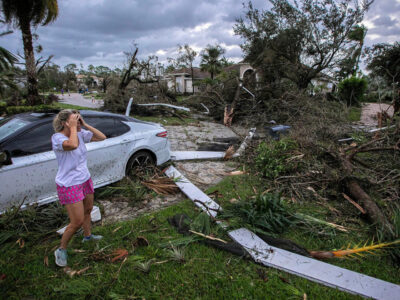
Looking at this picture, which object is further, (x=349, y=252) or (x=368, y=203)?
(x=368, y=203)

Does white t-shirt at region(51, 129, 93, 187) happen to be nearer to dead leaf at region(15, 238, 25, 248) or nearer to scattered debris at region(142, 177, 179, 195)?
dead leaf at region(15, 238, 25, 248)

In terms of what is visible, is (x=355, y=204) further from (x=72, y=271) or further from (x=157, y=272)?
(x=72, y=271)

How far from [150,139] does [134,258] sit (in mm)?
2600

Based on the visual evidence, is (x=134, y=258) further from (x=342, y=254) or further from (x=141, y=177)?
(x=342, y=254)

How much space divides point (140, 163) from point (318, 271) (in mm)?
3545

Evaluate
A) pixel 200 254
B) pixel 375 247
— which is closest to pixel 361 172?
pixel 375 247

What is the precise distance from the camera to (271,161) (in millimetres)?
5195


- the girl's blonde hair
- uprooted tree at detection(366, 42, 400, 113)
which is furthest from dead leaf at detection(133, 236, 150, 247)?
uprooted tree at detection(366, 42, 400, 113)

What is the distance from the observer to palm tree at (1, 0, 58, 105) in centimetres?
1267

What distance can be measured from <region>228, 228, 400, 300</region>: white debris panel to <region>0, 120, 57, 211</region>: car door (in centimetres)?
280

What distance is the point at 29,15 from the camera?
12961 millimetres

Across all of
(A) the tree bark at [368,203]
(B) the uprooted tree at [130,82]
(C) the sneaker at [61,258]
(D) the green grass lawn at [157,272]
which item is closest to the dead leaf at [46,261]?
(D) the green grass lawn at [157,272]

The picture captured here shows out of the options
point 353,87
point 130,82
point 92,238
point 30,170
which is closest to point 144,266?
point 92,238

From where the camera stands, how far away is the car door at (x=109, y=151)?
3932 mm
